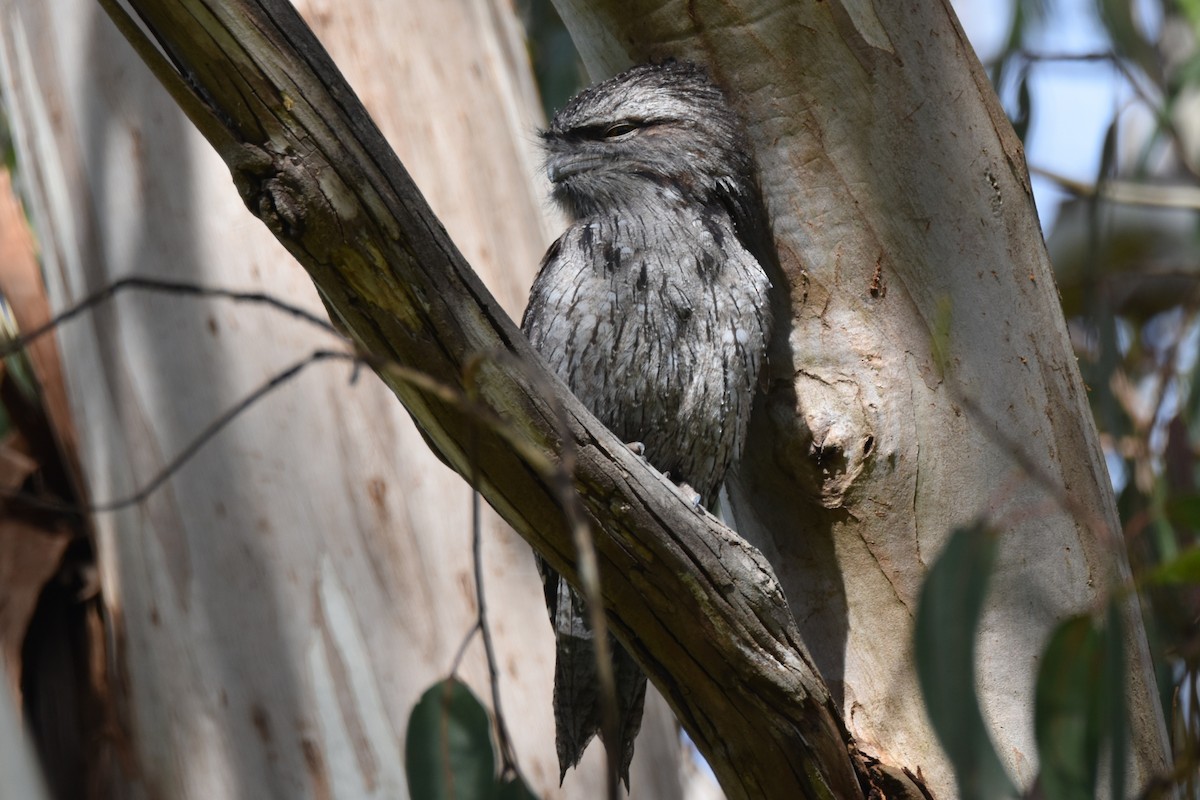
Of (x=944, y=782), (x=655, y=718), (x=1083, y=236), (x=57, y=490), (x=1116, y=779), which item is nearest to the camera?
(x=1116, y=779)

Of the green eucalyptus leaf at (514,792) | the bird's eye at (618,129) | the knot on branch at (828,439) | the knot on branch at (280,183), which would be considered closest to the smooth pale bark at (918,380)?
the knot on branch at (828,439)

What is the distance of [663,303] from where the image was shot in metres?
1.78

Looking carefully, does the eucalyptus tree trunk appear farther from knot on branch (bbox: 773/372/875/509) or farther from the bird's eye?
the bird's eye

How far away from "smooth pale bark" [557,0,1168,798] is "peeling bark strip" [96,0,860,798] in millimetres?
252

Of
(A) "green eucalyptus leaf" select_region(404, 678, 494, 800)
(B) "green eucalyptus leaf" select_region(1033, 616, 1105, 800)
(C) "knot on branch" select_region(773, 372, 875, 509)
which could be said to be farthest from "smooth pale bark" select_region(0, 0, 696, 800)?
(B) "green eucalyptus leaf" select_region(1033, 616, 1105, 800)

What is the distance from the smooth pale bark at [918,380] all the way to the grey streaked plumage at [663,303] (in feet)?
0.47

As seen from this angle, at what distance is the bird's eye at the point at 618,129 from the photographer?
6.34 feet

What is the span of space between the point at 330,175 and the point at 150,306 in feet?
4.60

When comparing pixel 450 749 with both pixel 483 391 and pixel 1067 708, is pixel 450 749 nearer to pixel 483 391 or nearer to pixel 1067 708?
pixel 483 391

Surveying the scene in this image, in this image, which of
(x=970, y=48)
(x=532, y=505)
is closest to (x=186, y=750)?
(x=532, y=505)

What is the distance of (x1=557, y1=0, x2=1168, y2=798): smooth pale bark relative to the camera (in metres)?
1.52

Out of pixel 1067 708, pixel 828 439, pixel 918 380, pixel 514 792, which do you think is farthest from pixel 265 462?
pixel 1067 708

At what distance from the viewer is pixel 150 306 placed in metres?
2.34

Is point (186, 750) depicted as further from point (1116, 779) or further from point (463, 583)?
point (1116, 779)
